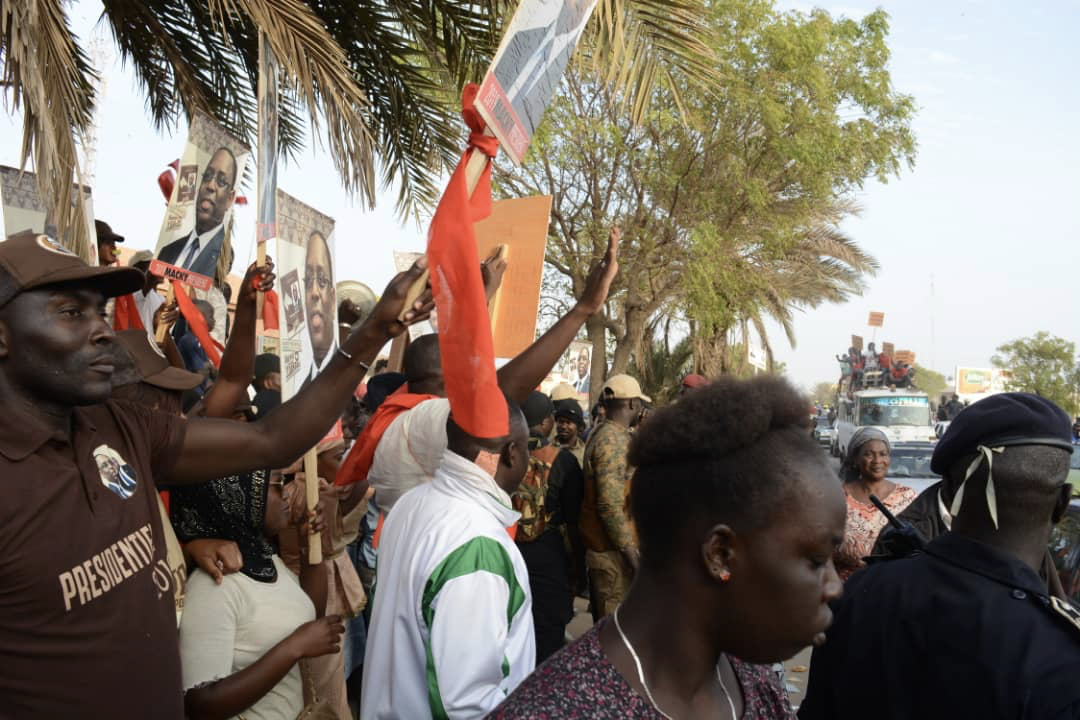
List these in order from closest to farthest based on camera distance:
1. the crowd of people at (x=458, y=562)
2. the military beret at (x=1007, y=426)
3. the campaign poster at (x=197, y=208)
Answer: the crowd of people at (x=458, y=562) < the military beret at (x=1007, y=426) < the campaign poster at (x=197, y=208)

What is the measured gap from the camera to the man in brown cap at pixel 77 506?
5.86 feet

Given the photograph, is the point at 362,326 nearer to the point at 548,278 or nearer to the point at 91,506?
the point at 91,506

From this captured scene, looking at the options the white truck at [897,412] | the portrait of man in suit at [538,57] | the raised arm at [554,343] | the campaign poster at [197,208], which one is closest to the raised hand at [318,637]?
the raised arm at [554,343]

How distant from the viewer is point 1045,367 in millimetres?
53688

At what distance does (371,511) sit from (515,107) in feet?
8.76

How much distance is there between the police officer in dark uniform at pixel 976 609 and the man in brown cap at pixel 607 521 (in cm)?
321

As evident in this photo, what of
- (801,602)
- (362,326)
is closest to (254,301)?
(362,326)

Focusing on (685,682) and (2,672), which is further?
(2,672)

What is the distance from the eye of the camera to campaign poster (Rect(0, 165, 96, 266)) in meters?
4.40

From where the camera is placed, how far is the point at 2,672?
1775 mm

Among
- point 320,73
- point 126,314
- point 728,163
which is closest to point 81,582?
point 126,314

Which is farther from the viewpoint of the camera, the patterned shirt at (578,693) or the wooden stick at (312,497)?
the wooden stick at (312,497)

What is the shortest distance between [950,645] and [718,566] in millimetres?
774

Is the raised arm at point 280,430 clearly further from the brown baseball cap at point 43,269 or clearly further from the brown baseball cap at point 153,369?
the brown baseball cap at point 153,369
